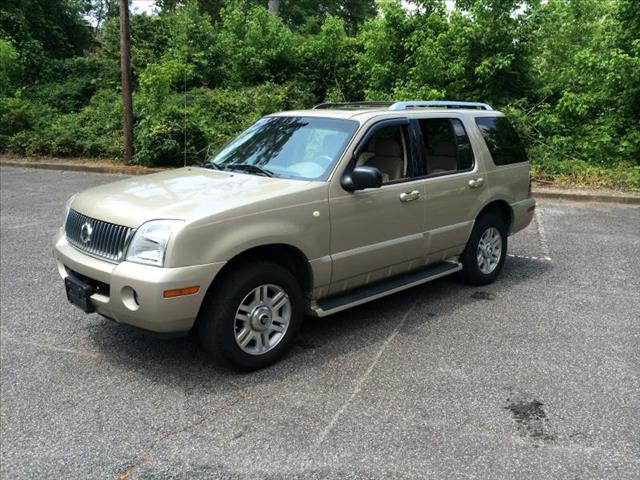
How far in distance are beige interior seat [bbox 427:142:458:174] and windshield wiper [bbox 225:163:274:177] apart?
5.02 ft

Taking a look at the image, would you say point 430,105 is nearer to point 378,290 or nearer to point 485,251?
point 485,251

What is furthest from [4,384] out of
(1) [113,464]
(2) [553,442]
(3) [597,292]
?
(3) [597,292]

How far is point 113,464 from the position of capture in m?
3.06

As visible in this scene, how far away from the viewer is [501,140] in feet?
20.0

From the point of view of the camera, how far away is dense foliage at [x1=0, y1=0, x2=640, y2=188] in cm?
1289

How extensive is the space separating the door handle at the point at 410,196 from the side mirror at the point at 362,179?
53 cm

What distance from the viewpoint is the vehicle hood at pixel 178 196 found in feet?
12.3

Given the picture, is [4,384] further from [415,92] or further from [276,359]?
[415,92]

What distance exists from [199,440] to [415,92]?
12.1m

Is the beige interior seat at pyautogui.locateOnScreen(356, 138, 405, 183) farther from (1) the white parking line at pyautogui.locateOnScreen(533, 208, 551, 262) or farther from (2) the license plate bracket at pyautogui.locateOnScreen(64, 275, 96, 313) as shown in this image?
(1) the white parking line at pyautogui.locateOnScreen(533, 208, 551, 262)

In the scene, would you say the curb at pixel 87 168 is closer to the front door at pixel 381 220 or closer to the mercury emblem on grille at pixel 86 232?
the front door at pixel 381 220

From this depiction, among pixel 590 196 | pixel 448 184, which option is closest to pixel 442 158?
pixel 448 184

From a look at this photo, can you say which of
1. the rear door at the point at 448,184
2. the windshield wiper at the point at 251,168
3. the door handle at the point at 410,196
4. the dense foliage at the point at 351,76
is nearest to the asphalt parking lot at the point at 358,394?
the rear door at the point at 448,184

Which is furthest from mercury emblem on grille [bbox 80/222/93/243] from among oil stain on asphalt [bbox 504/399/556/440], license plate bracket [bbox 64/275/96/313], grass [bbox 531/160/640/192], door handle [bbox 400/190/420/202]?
grass [bbox 531/160/640/192]
